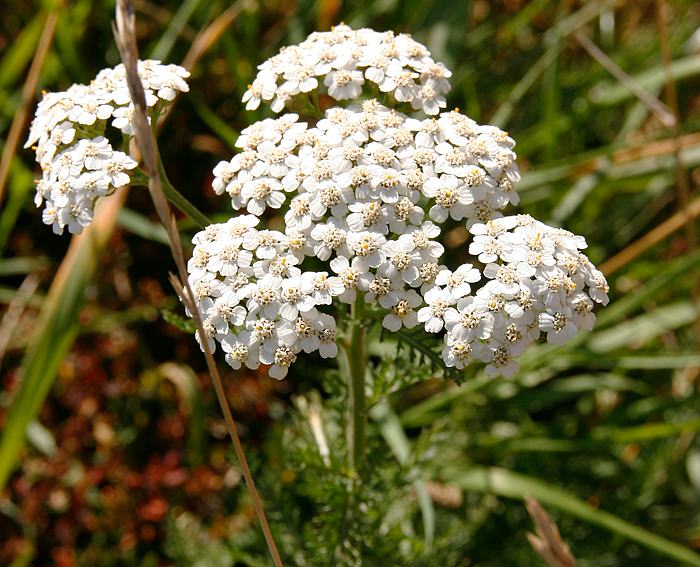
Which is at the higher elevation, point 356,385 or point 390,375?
point 356,385

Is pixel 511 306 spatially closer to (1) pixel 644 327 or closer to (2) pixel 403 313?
(2) pixel 403 313

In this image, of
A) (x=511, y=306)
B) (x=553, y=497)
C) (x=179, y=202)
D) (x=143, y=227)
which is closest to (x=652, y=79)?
(x=553, y=497)

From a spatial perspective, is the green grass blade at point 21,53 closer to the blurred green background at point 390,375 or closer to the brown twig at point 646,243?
the blurred green background at point 390,375

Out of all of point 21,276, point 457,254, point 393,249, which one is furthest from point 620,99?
point 21,276

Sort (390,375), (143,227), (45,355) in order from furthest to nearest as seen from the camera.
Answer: (143,227)
(45,355)
(390,375)

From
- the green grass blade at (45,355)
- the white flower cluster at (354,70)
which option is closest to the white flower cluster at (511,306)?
the white flower cluster at (354,70)

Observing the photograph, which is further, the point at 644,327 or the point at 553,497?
the point at 644,327

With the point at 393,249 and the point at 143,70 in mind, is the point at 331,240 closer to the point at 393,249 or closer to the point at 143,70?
the point at 393,249
